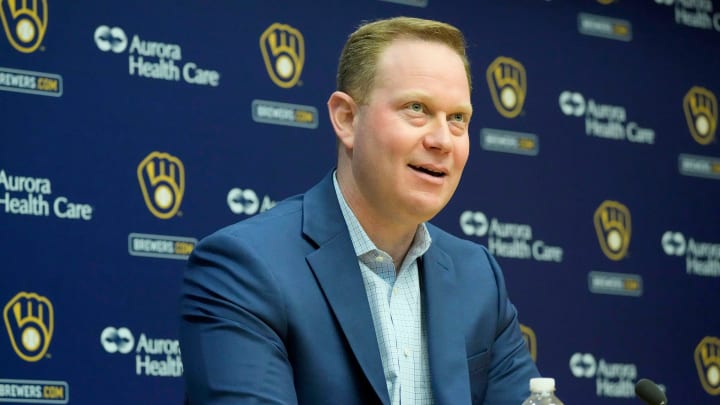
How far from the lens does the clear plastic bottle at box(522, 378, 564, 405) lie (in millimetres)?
2545

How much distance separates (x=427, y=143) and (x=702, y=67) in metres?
4.30

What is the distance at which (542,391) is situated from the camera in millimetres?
2543

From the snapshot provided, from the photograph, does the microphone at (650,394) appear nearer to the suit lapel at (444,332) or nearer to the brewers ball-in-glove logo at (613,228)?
the suit lapel at (444,332)

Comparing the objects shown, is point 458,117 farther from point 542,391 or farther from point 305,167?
point 305,167

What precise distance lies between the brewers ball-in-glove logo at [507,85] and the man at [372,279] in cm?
295

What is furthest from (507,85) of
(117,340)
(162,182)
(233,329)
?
(233,329)

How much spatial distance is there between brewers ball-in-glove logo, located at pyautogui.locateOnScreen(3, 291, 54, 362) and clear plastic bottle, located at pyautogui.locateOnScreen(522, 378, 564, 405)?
2598 millimetres

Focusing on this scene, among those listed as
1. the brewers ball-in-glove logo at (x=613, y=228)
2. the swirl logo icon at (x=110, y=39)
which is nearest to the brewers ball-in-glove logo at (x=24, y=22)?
the swirl logo icon at (x=110, y=39)

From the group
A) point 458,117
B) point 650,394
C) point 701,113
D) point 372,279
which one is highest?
point 701,113

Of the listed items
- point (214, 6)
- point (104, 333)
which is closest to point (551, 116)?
point (214, 6)

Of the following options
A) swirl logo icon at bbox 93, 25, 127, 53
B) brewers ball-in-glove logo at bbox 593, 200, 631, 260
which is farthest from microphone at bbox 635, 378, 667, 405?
brewers ball-in-glove logo at bbox 593, 200, 631, 260

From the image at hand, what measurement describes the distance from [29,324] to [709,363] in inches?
142

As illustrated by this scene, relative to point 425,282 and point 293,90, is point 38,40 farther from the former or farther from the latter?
point 425,282

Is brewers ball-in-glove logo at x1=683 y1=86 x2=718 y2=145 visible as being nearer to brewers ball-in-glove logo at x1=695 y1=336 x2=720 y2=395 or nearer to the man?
brewers ball-in-glove logo at x1=695 y1=336 x2=720 y2=395
